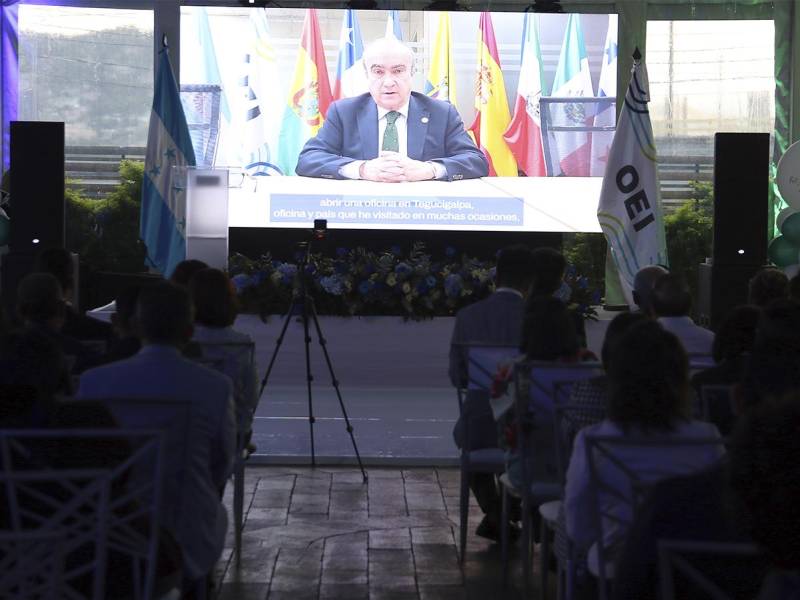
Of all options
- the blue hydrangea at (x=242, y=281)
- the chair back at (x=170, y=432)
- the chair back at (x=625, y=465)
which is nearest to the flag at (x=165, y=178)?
the blue hydrangea at (x=242, y=281)

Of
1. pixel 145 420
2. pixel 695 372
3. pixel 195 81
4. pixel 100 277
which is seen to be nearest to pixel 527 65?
pixel 195 81

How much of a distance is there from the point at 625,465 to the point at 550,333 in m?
1.26

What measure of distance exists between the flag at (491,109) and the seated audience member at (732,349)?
675 centimetres

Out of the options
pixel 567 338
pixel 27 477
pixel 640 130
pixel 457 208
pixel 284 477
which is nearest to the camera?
pixel 27 477

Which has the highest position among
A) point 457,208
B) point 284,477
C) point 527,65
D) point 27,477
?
point 527,65

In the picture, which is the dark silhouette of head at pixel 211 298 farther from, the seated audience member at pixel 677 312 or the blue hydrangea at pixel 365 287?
the blue hydrangea at pixel 365 287

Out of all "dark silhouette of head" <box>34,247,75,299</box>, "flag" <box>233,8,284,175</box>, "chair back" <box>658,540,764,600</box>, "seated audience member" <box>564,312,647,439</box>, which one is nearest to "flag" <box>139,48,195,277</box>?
"flag" <box>233,8,284,175</box>

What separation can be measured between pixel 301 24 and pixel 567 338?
7.38m

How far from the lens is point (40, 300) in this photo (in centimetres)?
364

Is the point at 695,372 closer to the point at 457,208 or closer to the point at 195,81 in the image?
the point at 457,208

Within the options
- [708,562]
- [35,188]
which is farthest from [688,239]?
[708,562]

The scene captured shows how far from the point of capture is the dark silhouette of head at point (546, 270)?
4.70 metres

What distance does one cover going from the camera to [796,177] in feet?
31.1

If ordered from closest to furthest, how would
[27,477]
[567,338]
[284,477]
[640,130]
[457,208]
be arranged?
[27,477] < [567,338] < [284,477] < [640,130] < [457,208]
